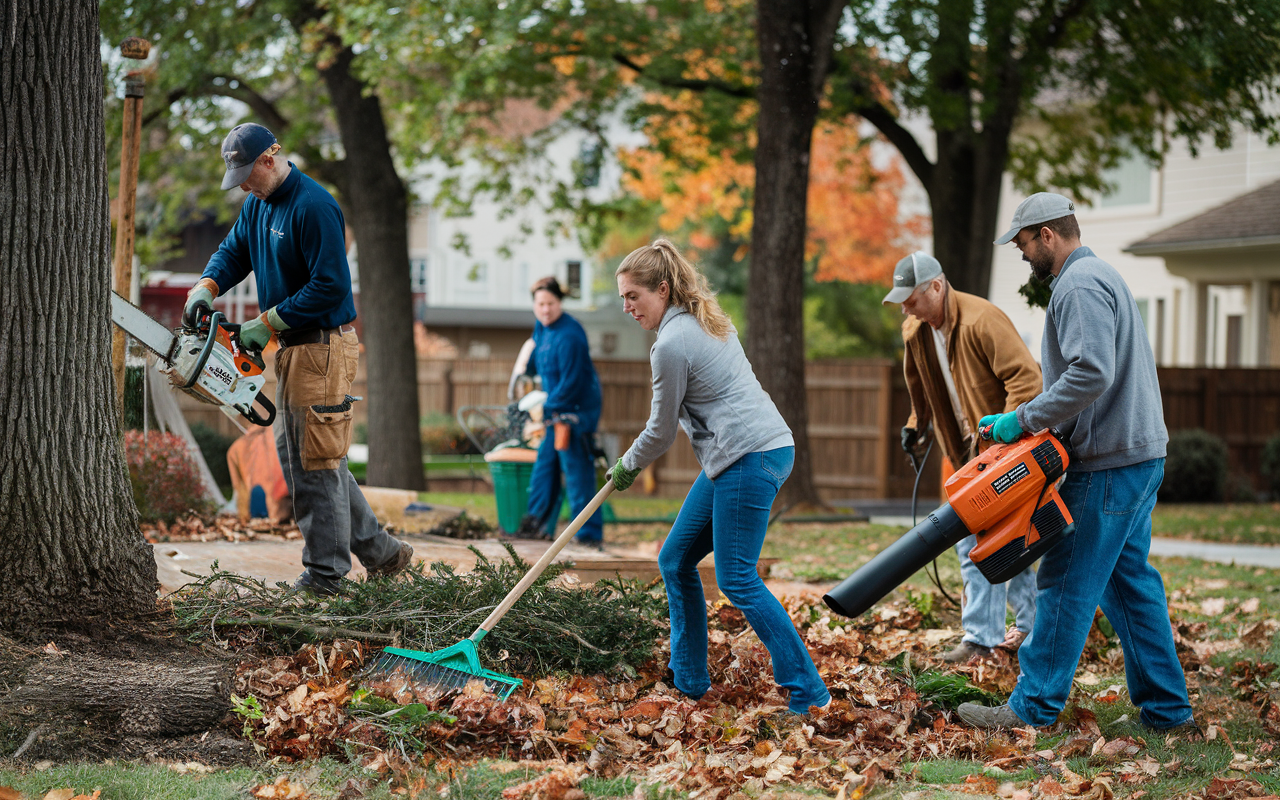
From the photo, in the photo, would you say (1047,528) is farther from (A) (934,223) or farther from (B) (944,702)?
(A) (934,223)

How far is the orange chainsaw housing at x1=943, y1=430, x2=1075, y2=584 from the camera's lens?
13.7 ft

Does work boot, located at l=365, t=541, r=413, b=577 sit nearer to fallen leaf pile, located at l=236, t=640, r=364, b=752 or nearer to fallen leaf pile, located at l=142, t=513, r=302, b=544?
fallen leaf pile, located at l=236, t=640, r=364, b=752

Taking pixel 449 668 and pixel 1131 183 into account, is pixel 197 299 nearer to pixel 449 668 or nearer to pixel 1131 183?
pixel 449 668

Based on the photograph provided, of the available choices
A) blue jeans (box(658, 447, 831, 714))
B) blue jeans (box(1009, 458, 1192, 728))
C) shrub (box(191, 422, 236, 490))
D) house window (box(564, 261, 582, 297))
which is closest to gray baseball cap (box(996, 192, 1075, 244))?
blue jeans (box(1009, 458, 1192, 728))

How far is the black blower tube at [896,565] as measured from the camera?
169 inches

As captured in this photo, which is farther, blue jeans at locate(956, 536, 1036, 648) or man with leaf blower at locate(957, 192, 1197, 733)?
blue jeans at locate(956, 536, 1036, 648)

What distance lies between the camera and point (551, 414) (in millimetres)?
8555

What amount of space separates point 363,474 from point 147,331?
468 inches

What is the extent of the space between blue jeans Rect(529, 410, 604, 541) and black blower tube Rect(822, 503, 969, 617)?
4169 mm

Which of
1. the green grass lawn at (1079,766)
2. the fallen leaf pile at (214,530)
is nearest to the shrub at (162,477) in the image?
the fallen leaf pile at (214,530)

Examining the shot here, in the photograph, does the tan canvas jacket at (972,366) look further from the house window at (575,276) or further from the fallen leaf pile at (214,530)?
the house window at (575,276)

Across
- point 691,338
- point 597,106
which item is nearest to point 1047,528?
point 691,338

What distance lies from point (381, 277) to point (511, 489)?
5803 millimetres

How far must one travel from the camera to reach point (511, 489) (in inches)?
362
